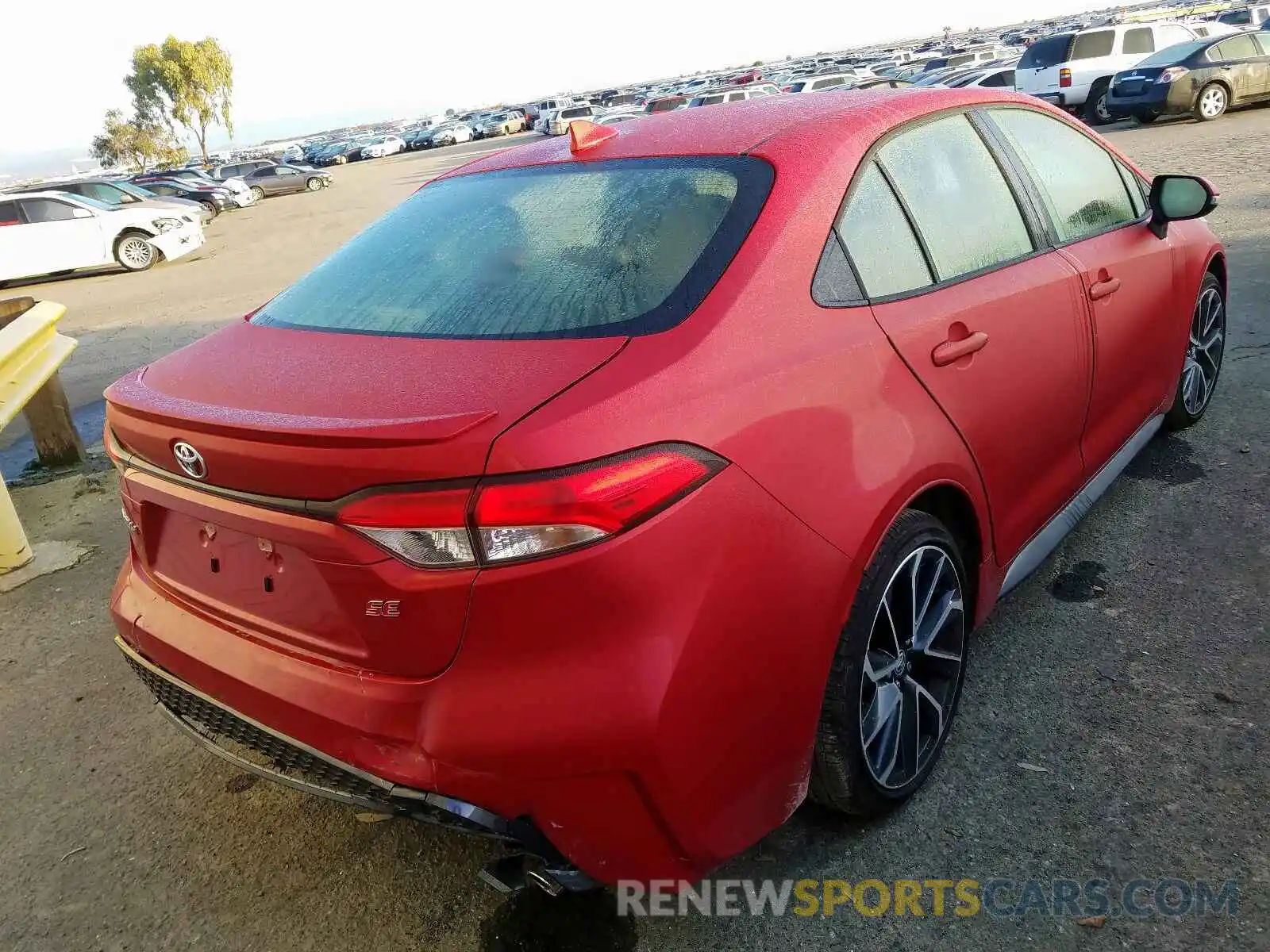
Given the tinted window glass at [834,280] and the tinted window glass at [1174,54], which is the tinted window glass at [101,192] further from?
the tinted window glass at [834,280]

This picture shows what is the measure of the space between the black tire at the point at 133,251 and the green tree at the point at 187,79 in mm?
59782

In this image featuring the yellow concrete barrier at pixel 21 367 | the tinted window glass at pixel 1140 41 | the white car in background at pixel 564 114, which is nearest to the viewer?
the yellow concrete barrier at pixel 21 367

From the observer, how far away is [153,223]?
16.5 m

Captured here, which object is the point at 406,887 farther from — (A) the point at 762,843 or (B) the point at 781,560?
(B) the point at 781,560

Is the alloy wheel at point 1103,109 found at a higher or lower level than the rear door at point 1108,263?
lower

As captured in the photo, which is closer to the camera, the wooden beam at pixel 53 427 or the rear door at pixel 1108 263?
the rear door at pixel 1108 263

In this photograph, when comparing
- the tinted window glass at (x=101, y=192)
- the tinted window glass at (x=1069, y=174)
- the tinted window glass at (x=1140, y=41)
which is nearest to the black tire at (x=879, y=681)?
the tinted window glass at (x=1069, y=174)

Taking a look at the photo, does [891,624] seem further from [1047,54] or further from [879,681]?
[1047,54]

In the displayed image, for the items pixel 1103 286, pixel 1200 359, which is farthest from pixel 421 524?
Result: pixel 1200 359

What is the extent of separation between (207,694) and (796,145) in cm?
184

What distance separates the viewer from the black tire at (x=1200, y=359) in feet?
13.4

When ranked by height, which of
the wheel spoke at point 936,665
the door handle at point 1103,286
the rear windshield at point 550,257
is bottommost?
the wheel spoke at point 936,665

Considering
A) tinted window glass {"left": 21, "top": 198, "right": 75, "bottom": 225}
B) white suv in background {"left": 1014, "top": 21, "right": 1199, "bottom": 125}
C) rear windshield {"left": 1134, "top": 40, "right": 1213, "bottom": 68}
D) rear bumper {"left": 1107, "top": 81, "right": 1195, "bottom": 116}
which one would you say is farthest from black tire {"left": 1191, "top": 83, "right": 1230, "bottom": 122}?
tinted window glass {"left": 21, "top": 198, "right": 75, "bottom": 225}

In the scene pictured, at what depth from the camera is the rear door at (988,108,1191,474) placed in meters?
2.99
